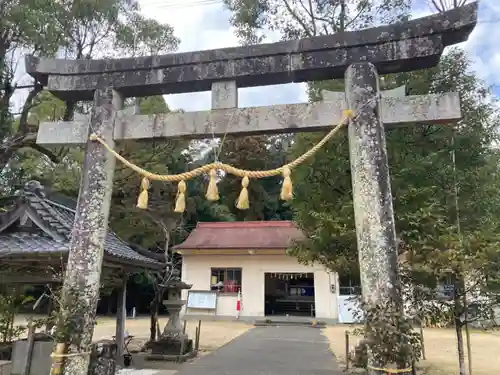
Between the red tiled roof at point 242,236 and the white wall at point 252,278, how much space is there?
2.02ft

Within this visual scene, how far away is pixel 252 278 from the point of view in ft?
62.5

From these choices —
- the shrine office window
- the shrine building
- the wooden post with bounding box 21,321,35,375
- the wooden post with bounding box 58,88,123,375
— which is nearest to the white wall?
the shrine building

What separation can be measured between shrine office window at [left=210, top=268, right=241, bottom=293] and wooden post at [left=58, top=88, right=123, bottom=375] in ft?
48.2

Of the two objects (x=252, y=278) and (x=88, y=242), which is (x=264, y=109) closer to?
(x=88, y=242)

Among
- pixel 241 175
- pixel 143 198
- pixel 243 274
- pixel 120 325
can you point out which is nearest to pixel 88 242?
pixel 143 198

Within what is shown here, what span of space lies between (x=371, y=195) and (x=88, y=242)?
3455mm

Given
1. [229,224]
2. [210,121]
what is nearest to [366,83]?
[210,121]

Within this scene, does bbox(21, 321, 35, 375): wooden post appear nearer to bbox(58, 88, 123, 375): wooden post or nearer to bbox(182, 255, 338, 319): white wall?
bbox(58, 88, 123, 375): wooden post

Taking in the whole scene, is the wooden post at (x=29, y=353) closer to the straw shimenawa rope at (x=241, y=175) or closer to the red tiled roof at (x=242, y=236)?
the straw shimenawa rope at (x=241, y=175)

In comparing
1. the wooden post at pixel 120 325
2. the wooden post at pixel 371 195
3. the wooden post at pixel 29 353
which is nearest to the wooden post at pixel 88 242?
the wooden post at pixel 29 353

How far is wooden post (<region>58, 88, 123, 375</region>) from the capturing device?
4719 mm

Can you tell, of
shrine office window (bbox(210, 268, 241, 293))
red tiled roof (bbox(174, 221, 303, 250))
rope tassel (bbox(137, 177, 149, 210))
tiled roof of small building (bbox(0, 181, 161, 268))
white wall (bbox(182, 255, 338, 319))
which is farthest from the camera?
shrine office window (bbox(210, 268, 241, 293))

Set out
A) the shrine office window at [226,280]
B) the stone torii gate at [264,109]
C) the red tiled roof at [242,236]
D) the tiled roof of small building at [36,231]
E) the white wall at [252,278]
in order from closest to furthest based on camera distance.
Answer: the stone torii gate at [264,109] < the tiled roof of small building at [36,231] < the white wall at [252,278] < the red tiled roof at [242,236] < the shrine office window at [226,280]

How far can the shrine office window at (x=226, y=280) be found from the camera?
19359 mm
